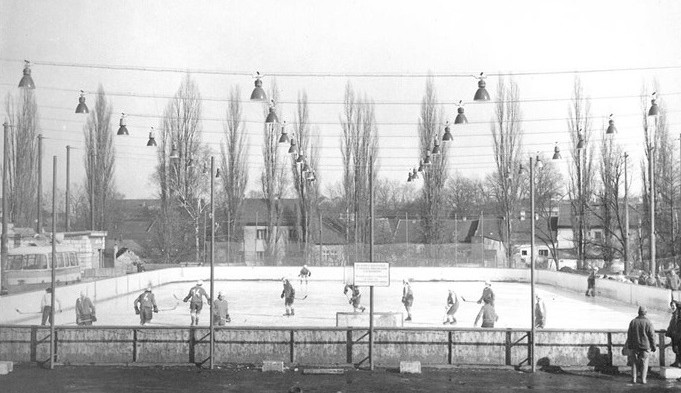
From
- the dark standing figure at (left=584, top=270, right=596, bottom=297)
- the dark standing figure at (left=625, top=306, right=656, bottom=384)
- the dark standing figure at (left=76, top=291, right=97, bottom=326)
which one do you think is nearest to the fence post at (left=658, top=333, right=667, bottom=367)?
the dark standing figure at (left=625, top=306, right=656, bottom=384)

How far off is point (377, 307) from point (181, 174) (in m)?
28.8

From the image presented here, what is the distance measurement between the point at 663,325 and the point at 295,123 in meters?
34.7

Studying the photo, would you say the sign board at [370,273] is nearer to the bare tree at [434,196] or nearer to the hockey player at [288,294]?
the hockey player at [288,294]

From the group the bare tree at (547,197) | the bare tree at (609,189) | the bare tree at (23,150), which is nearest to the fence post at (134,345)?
the bare tree at (23,150)

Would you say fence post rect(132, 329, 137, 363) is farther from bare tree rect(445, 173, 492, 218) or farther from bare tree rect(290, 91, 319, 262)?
bare tree rect(445, 173, 492, 218)

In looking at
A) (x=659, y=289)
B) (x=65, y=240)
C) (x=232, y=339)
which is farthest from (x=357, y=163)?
(x=232, y=339)

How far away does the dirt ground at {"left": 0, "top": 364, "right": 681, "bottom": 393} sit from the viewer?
Answer: 13.8m

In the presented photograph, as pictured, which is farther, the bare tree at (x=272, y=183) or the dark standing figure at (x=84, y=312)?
the bare tree at (x=272, y=183)

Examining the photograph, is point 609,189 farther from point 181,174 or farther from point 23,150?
point 23,150

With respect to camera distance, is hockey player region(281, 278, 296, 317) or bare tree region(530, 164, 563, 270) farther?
bare tree region(530, 164, 563, 270)

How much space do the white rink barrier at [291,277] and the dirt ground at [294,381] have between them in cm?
1066

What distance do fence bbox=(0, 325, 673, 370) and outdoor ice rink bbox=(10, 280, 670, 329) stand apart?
9.03 metres

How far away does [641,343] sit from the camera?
14.2 m

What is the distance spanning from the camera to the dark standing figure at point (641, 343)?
46.8 feet
